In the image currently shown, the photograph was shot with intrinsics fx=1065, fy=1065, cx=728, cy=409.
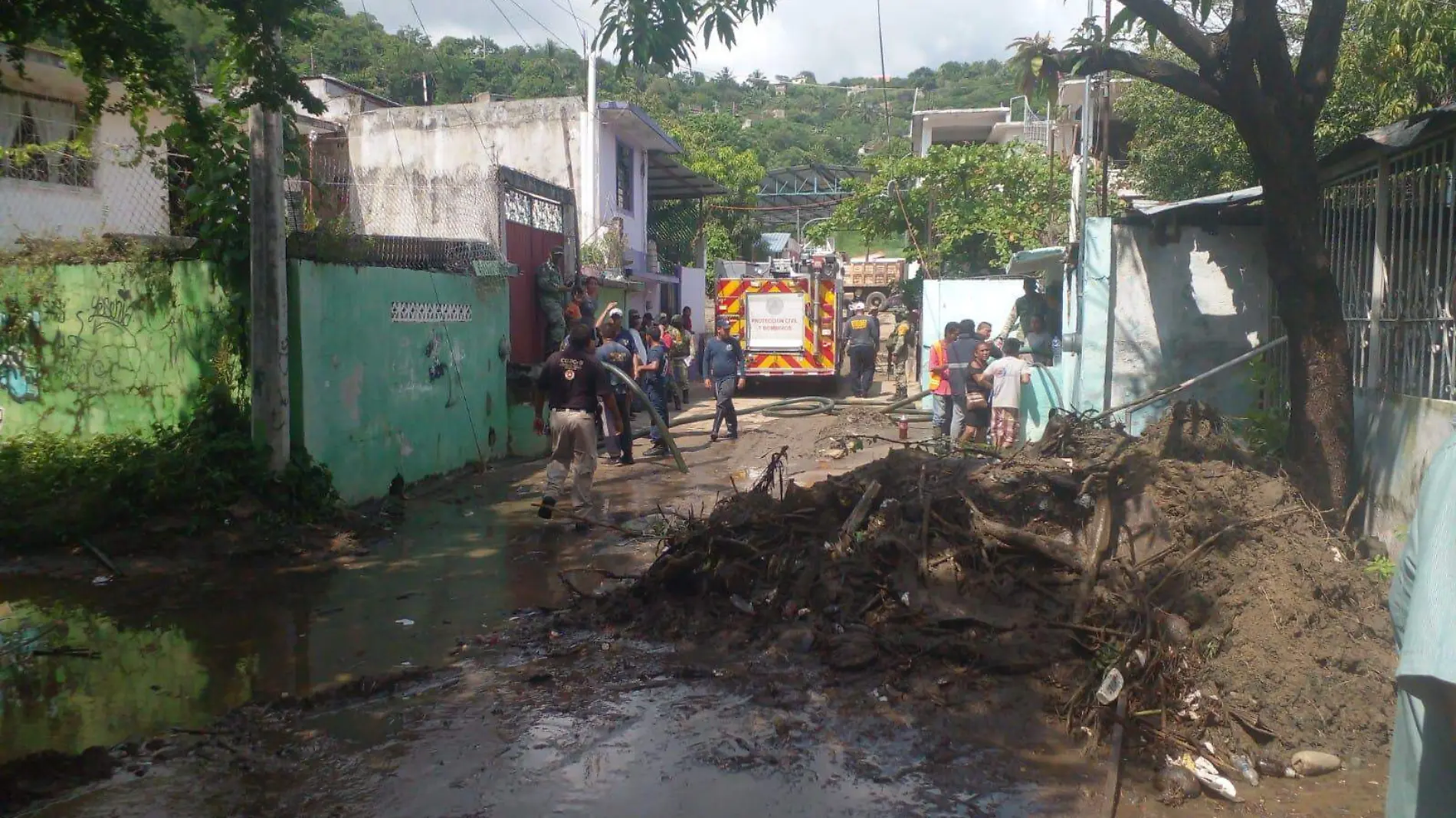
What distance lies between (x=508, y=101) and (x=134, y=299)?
48.6 ft

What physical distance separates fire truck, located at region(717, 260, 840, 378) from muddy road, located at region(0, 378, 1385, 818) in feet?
50.1

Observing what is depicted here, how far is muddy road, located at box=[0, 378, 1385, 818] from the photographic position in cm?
409

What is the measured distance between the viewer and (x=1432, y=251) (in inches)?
280

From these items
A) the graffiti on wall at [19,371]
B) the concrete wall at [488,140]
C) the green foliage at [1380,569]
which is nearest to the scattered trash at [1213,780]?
the green foliage at [1380,569]

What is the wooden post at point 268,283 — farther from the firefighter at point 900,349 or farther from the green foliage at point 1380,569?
the firefighter at point 900,349

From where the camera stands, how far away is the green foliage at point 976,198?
24734 mm

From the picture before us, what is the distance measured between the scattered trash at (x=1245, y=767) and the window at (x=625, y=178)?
2119 centimetres

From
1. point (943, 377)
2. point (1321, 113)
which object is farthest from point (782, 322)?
point (1321, 113)

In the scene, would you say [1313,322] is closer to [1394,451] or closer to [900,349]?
[1394,451]

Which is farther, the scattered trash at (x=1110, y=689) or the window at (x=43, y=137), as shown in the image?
the window at (x=43, y=137)

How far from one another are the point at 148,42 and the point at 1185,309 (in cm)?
933

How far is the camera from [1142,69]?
734 cm

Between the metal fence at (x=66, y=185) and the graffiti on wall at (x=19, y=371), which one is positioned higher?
the metal fence at (x=66, y=185)

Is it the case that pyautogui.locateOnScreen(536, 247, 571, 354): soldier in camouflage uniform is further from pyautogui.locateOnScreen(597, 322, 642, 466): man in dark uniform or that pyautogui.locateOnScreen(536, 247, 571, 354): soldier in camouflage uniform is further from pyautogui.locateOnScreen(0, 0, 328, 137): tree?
pyautogui.locateOnScreen(0, 0, 328, 137): tree
